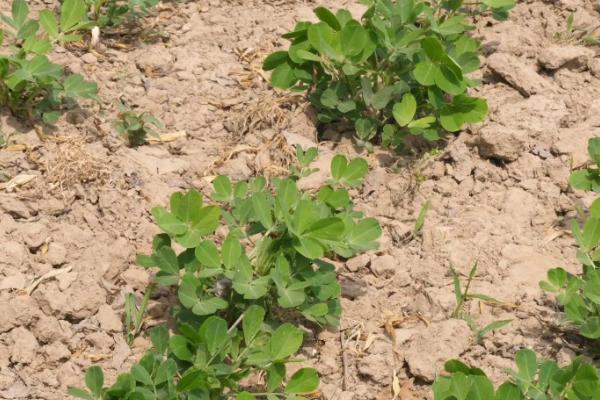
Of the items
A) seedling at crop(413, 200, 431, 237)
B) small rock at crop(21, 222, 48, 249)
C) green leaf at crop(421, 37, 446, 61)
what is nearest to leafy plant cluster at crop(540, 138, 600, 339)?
seedling at crop(413, 200, 431, 237)

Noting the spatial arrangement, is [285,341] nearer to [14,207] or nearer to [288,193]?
[288,193]

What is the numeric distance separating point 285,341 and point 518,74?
5.77ft

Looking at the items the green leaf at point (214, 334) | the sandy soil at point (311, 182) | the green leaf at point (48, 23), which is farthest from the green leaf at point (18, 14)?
the green leaf at point (214, 334)

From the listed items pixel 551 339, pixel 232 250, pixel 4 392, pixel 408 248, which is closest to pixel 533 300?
pixel 551 339

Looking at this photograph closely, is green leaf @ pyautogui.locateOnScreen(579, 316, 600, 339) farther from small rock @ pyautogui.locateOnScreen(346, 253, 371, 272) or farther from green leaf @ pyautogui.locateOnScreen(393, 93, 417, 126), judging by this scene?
green leaf @ pyautogui.locateOnScreen(393, 93, 417, 126)

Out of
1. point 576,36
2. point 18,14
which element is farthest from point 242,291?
point 576,36

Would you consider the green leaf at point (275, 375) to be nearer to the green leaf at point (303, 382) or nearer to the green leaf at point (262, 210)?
the green leaf at point (303, 382)

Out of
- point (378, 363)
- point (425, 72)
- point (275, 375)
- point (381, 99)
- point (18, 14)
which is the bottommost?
point (378, 363)

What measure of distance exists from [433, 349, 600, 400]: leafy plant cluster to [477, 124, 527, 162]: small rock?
3.56 ft

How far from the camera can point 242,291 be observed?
116 inches

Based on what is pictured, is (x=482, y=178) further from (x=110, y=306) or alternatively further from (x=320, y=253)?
(x=110, y=306)

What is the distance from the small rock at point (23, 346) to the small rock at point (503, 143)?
5.94ft

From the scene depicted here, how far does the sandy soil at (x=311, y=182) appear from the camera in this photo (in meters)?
3.09

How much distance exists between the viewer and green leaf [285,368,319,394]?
9.47 ft
